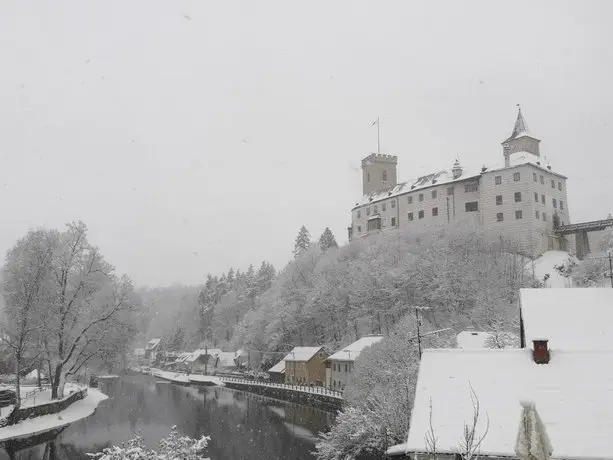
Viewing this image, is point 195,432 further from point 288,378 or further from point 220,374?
point 220,374

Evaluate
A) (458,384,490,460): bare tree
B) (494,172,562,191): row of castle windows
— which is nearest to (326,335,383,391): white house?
(494,172,562,191): row of castle windows

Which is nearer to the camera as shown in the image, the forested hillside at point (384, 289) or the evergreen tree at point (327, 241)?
the forested hillside at point (384, 289)

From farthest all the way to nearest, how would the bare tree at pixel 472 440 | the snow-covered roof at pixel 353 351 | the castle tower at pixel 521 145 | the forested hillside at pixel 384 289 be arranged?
1. the castle tower at pixel 521 145
2. the forested hillside at pixel 384 289
3. the snow-covered roof at pixel 353 351
4. the bare tree at pixel 472 440

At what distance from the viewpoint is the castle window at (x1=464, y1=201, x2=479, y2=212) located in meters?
77.7

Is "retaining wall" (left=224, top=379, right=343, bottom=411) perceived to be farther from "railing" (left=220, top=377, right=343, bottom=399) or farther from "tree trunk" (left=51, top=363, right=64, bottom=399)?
"tree trunk" (left=51, top=363, right=64, bottom=399)

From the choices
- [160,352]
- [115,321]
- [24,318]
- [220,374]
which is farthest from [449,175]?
[160,352]

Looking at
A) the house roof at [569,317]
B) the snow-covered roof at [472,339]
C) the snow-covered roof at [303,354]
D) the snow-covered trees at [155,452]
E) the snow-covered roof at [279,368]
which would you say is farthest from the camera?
the snow-covered roof at [279,368]

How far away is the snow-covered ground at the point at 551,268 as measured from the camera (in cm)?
6406

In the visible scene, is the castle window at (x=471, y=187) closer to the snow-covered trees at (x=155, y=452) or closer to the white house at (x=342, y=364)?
the white house at (x=342, y=364)

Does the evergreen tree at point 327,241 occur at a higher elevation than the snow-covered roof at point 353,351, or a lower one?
higher

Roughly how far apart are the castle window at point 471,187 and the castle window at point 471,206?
6.04 ft

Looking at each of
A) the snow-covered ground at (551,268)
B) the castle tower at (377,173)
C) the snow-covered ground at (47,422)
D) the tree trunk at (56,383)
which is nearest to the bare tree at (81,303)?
the tree trunk at (56,383)

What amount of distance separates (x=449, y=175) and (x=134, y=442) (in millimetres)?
72860

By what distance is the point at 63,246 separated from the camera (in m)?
40.3
